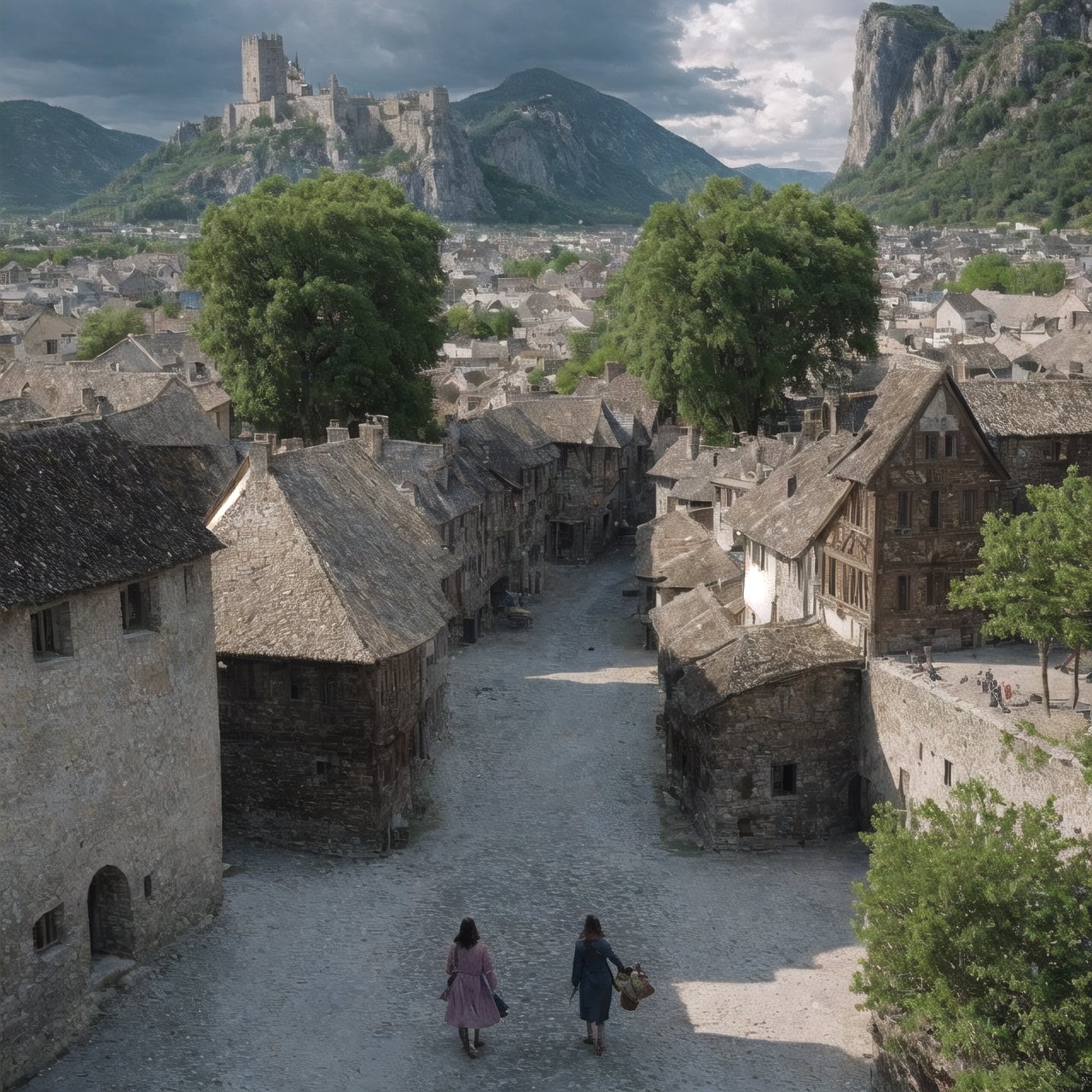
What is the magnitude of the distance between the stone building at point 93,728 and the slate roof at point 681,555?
86.4 ft

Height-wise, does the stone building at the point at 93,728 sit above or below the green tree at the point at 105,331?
below

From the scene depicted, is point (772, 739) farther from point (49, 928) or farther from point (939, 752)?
point (49, 928)

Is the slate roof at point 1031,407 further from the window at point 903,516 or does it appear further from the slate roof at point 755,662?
the slate roof at point 755,662

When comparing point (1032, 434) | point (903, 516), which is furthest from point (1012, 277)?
point (903, 516)

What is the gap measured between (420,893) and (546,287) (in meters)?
167

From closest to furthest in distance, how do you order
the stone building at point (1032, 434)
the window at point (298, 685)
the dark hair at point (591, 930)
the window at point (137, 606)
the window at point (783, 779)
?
1. the dark hair at point (591, 930)
2. the window at point (137, 606)
3. the window at point (298, 685)
4. the window at point (783, 779)
5. the stone building at point (1032, 434)

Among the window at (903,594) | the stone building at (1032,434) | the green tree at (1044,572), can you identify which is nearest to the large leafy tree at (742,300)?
the stone building at (1032,434)

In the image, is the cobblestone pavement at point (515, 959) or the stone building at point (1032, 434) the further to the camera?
the stone building at point (1032, 434)

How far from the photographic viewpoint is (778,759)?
121ft

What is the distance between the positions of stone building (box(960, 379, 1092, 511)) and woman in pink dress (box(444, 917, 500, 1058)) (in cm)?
2150

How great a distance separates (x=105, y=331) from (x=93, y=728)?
277ft

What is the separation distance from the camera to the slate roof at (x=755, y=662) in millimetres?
36188

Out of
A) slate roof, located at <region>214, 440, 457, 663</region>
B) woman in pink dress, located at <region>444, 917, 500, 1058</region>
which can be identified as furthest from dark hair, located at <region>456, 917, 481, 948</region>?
slate roof, located at <region>214, 440, 457, 663</region>

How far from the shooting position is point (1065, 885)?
22.5 m
